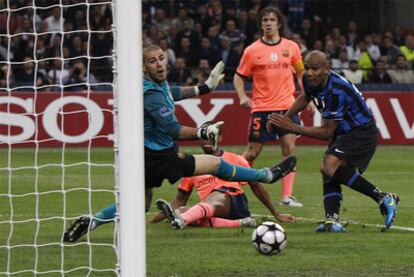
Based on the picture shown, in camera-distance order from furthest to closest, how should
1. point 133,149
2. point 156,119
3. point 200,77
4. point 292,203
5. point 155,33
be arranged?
1. point 155,33
2. point 200,77
3. point 292,203
4. point 156,119
5. point 133,149

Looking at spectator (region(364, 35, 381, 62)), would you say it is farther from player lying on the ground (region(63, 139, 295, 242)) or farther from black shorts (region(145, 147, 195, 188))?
black shorts (region(145, 147, 195, 188))

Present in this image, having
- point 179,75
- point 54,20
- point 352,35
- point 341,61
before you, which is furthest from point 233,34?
point 54,20

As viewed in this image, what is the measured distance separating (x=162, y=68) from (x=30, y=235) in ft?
6.40

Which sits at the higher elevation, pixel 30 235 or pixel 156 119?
pixel 156 119

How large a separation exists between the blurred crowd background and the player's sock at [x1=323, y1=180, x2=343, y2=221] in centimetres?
1065

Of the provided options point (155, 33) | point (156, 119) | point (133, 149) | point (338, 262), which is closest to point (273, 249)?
point (338, 262)

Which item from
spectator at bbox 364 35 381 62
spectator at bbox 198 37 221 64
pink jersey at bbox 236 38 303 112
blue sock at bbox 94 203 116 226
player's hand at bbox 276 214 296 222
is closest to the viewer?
blue sock at bbox 94 203 116 226

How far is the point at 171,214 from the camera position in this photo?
32.0 ft

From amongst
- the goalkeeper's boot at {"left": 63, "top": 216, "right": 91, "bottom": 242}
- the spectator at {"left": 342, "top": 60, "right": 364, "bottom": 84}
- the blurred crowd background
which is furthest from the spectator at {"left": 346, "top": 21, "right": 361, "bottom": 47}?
the goalkeeper's boot at {"left": 63, "top": 216, "right": 91, "bottom": 242}

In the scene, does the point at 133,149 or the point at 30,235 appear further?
the point at 30,235

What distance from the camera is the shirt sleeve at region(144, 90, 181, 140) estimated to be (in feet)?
29.8

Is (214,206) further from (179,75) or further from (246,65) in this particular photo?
(179,75)

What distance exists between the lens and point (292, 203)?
12180mm

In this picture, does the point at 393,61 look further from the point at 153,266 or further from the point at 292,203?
the point at 153,266
